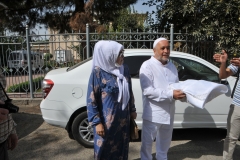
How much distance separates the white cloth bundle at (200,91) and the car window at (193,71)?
1.25 meters

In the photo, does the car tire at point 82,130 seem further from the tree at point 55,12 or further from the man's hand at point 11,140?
the tree at point 55,12

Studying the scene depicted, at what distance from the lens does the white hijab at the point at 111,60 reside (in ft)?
7.35

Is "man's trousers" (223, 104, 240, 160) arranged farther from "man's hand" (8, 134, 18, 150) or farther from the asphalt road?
"man's hand" (8, 134, 18, 150)

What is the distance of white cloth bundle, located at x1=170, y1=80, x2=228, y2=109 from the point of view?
2.54 m

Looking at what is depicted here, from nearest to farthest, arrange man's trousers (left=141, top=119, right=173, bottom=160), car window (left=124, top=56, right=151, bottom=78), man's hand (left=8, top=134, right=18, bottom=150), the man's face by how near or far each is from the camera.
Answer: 1. man's hand (left=8, top=134, right=18, bottom=150)
2. the man's face
3. man's trousers (left=141, top=119, right=173, bottom=160)
4. car window (left=124, top=56, right=151, bottom=78)

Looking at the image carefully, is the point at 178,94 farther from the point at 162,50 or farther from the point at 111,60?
the point at 111,60

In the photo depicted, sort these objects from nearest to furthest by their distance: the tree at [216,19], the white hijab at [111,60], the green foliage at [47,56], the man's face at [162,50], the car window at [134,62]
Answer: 1. the white hijab at [111,60]
2. the man's face at [162,50]
3. the car window at [134,62]
4. the tree at [216,19]
5. the green foliage at [47,56]

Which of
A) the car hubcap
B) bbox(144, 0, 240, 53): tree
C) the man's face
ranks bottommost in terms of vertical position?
the car hubcap

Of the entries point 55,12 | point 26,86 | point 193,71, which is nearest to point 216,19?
point 193,71

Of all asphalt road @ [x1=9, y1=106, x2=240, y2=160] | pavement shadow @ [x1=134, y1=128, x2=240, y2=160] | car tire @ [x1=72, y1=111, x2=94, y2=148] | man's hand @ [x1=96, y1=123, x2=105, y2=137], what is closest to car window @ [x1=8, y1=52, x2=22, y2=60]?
asphalt road @ [x1=9, y1=106, x2=240, y2=160]

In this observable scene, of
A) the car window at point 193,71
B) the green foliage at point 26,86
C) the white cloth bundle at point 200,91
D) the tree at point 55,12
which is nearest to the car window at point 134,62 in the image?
the car window at point 193,71

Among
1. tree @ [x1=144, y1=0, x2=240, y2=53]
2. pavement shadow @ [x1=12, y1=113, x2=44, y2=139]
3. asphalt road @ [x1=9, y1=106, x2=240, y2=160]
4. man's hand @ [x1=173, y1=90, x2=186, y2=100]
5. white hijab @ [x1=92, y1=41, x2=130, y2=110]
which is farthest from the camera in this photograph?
tree @ [x1=144, y1=0, x2=240, y2=53]

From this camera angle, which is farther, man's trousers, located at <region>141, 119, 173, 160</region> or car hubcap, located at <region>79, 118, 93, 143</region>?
car hubcap, located at <region>79, 118, 93, 143</region>

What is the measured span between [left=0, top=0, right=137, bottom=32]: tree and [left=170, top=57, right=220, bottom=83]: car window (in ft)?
18.7
